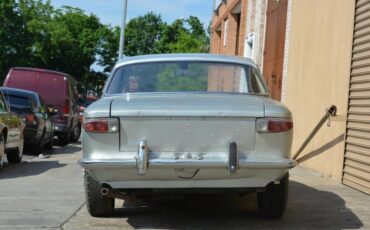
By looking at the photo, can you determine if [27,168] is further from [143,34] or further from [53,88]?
[143,34]

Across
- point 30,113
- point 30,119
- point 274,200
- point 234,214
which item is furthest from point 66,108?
point 274,200

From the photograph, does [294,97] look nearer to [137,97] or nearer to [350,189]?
[350,189]

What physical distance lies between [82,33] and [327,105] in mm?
52529

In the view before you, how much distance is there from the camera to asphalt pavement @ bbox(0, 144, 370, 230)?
7.00m

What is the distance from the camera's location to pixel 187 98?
675cm

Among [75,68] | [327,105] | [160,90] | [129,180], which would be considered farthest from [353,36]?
[75,68]

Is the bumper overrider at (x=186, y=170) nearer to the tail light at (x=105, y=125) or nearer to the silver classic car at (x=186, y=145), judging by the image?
the silver classic car at (x=186, y=145)

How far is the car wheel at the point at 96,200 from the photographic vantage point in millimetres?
6879

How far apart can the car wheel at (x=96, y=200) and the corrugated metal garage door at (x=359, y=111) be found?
394cm

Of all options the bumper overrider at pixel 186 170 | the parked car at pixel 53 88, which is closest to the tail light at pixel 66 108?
the parked car at pixel 53 88

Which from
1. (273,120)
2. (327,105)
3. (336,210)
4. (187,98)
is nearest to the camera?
(273,120)

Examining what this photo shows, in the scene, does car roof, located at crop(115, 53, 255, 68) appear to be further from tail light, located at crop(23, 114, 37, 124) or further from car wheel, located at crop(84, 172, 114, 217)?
tail light, located at crop(23, 114, 37, 124)

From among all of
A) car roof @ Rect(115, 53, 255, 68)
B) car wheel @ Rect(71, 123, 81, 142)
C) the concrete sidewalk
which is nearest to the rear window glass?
car wheel @ Rect(71, 123, 81, 142)

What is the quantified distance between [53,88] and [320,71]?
11.1 metres
